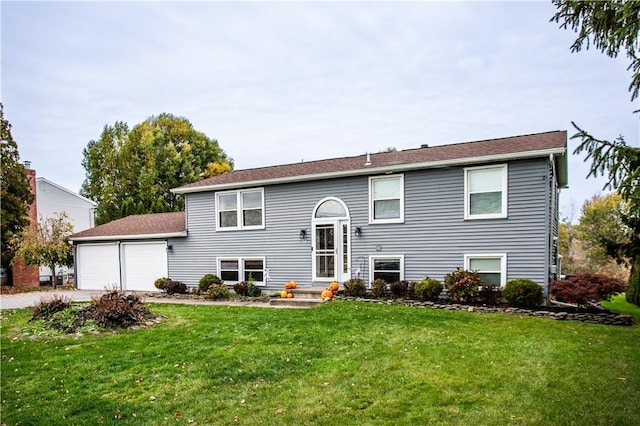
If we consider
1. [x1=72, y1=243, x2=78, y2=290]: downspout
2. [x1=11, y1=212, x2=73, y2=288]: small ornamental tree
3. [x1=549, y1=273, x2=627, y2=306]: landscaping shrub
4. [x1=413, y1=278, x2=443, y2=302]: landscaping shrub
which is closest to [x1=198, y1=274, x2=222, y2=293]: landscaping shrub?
[x1=413, y1=278, x2=443, y2=302]: landscaping shrub

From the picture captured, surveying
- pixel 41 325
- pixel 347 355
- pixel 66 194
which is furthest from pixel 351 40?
pixel 66 194

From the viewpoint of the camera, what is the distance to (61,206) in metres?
25.1

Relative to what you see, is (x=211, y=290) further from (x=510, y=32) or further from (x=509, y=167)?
(x=510, y=32)

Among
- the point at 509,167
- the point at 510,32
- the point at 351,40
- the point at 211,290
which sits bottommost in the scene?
the point at 211,290

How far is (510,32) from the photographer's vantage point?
1062 cm

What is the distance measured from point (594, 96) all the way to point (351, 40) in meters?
8.01

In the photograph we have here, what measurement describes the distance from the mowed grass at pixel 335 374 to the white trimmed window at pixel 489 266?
205 centimetres

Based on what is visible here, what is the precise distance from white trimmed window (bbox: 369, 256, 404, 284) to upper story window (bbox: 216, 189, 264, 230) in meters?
4.32

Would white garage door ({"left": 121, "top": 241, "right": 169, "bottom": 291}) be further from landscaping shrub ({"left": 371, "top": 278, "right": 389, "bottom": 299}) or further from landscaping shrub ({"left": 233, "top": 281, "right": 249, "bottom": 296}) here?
landscaping shrub ({"left": 371, "top": 278, "right": 389, "bottom": 299})

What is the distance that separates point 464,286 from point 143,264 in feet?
42.3

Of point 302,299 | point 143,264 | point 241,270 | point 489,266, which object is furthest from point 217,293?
point 489,266

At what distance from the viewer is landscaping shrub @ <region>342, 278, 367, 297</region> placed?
11.1 meters

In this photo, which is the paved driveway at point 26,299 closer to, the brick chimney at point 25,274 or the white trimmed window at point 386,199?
the brick chimney at point 25,274

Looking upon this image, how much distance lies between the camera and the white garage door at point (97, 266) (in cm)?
1655
